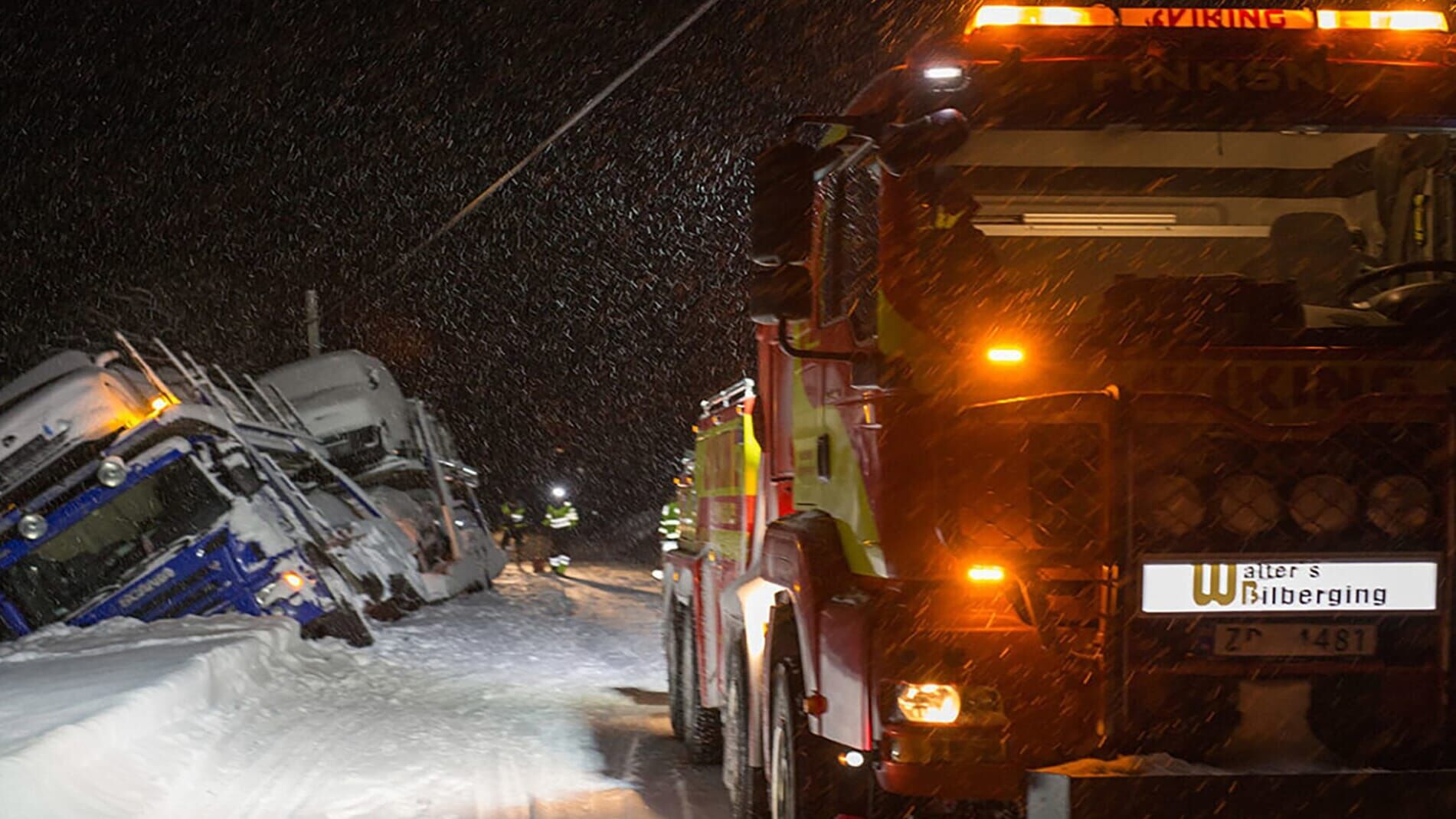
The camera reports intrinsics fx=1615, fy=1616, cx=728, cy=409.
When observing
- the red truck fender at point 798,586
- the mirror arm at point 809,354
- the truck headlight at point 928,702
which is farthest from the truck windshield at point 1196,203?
the truck headlight at point 928,702

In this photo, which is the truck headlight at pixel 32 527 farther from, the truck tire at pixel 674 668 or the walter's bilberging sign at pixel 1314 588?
the walter's bilberging sign at pixel 1314 588

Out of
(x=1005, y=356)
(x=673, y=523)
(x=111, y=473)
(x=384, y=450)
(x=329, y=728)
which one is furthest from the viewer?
(x=384, y=450)

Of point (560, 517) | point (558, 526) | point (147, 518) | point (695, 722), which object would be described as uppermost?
point (560, 517)

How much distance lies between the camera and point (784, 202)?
4816 millimetres

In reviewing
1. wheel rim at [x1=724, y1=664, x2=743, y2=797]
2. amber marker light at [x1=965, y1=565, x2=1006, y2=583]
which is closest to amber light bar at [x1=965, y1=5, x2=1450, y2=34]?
Result: amber marker light at [x1=965, y1=565, x2=1006, y2=583]

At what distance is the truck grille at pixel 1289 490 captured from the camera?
443cm

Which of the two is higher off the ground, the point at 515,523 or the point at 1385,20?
the point at 1385,20

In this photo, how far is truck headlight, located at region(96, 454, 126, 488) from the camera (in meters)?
14.1

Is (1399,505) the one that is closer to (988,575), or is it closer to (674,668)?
(988,575)

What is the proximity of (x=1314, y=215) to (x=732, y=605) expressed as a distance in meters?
3.32

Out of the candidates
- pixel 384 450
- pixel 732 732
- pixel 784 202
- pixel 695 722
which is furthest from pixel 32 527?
pixel 784 202

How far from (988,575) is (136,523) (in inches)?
474

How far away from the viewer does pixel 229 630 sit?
1331 cm

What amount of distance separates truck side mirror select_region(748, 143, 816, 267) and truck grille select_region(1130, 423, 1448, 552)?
3.82ft
